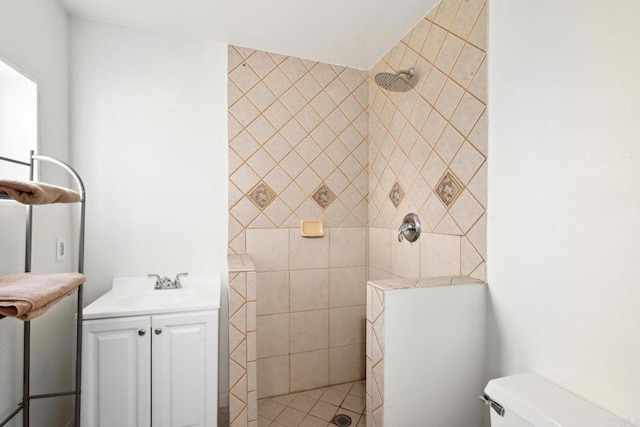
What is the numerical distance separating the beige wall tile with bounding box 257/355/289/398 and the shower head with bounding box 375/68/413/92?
6.06 feet

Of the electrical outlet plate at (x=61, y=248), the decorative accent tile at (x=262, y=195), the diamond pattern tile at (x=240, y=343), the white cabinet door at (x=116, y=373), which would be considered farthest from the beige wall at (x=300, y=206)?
the electrical outlet plate at (x=61, y=248)

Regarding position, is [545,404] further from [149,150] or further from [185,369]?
[149,150]

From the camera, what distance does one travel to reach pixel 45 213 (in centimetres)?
153

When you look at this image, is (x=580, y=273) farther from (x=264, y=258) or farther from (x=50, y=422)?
(x=50, y=422)

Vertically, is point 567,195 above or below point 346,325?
above

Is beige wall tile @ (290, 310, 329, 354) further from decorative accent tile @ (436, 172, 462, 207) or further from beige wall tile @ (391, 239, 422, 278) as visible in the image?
decorative accent tile @ (436, 172, 462, 207)

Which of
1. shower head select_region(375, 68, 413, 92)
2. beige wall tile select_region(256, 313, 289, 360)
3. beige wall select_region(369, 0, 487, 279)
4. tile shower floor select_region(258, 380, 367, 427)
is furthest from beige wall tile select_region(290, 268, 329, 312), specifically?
shower head select_region(375, 68, 413, 92)

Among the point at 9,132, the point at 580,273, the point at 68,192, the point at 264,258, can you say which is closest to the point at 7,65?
the point at 9,132

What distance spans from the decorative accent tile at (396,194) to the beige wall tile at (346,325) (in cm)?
85

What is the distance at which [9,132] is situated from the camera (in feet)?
4.46

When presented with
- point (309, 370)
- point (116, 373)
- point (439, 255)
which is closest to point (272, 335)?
point (309, 370)

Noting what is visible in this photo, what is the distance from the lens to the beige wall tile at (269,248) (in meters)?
2.11

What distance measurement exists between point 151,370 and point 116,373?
143 mm

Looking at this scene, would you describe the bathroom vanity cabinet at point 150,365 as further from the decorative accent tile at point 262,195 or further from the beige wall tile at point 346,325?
the beige wall tile at point 346,325
